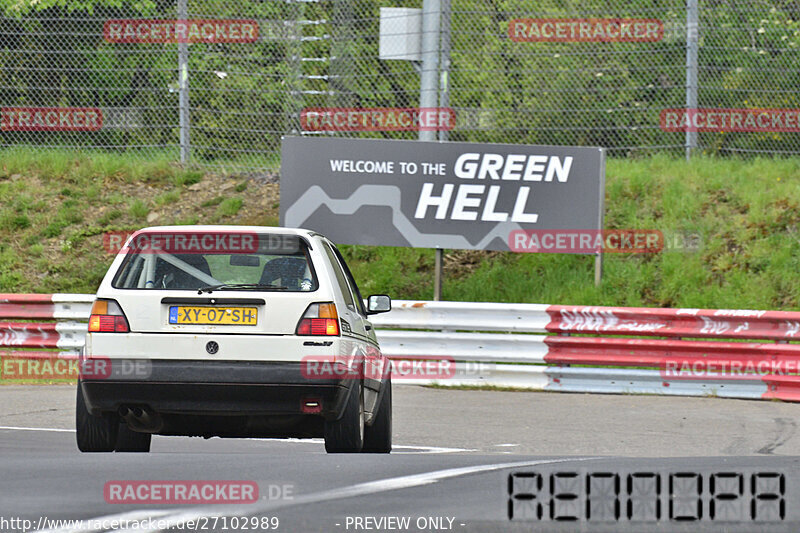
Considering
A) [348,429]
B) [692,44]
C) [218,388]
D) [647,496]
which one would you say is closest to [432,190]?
[692,44]

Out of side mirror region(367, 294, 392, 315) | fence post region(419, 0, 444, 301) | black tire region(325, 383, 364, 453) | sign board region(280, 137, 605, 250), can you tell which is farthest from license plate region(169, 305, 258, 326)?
fence post region(419, 0, 444, 301)

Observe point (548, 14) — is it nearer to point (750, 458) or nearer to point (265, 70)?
point (265, 70)

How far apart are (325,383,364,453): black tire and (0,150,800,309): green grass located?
881cm

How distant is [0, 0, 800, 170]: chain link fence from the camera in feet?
60.8

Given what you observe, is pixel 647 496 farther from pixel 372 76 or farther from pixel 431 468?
pixel 372 76

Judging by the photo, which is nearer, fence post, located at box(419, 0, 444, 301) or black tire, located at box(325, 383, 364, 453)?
black tire, located at box(325, 383, 364, 453)

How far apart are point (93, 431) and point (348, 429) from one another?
1580 mm

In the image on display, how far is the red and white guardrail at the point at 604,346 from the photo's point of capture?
13992mm

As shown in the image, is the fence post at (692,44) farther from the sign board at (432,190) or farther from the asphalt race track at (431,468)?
the asphalt race track at (431,468)

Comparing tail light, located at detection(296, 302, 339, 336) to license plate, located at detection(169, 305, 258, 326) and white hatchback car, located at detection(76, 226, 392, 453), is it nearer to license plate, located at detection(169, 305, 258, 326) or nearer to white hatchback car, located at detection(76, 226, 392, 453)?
white hatchback car, located at detection(76, 226, 392, 453)

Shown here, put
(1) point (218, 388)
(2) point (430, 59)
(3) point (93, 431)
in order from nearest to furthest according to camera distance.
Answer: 1. (1) point (218, 388)
2. (3) point (93, 431)
3. (2) point (430, 59)

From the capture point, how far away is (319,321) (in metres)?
7.93

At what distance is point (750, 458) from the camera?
8758 mm

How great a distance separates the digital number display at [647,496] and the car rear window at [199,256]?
2.00 m
